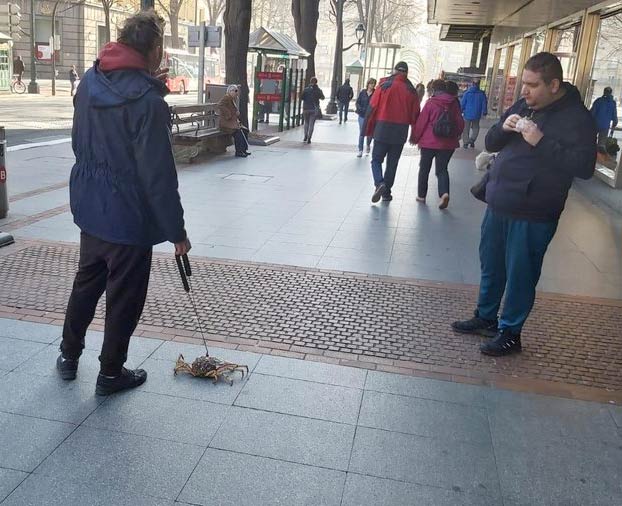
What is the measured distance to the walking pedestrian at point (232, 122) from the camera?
1292 cm

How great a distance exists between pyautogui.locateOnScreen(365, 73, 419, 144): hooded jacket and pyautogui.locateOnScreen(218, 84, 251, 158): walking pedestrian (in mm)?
4826

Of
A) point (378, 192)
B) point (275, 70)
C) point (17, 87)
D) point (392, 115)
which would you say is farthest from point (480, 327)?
point (17, 87)

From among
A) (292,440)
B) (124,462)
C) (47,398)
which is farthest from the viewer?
(47,398)

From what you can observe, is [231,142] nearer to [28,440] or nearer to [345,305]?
[345,305]

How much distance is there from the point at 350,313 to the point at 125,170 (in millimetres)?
2317

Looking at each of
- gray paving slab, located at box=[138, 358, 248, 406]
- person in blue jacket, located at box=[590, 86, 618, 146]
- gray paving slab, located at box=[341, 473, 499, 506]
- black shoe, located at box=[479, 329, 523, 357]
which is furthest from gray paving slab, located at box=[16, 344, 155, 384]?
person in blue jacket, located at box=[590, 86, 618, 146]

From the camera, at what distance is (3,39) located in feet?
95.3

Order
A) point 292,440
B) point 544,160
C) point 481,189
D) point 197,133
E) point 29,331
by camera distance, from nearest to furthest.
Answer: point 292,440
point 544,160
point 29,331
point 481,189
point 197,133

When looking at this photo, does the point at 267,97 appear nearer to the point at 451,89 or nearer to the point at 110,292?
the point at 451,89

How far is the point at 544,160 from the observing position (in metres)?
3.79

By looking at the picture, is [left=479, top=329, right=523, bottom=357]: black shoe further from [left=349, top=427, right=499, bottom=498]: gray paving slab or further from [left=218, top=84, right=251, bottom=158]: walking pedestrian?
[left=218, top=84, right=251, bottom=158]: walking pedestrian

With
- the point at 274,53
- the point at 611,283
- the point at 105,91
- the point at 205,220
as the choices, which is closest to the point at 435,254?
the point at 611,283

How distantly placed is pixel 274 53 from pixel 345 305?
46.3 ft

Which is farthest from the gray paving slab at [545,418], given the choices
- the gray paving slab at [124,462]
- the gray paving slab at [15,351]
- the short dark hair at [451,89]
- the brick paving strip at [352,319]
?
the short dark hair at [451,89]
